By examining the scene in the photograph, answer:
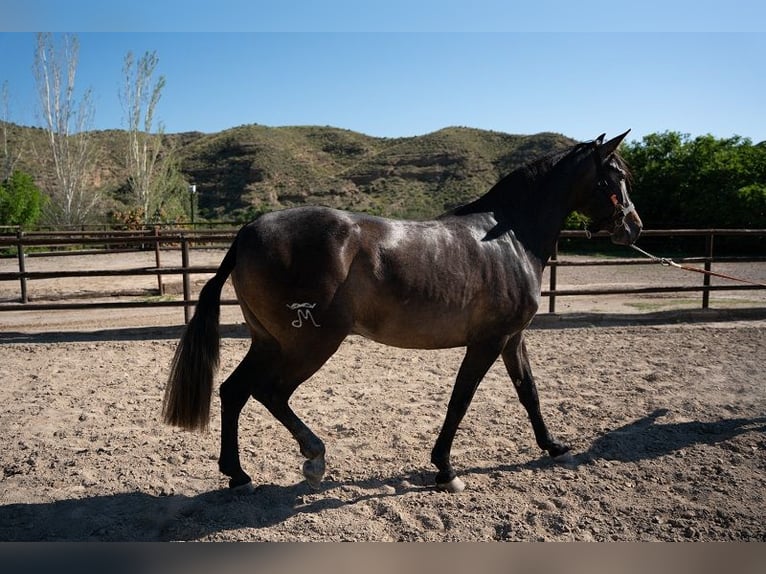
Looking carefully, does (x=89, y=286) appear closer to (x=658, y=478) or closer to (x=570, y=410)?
(x=570, y=410)

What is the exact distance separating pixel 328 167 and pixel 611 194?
54360 millimetres

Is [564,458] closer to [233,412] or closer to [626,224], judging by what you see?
[626,224]

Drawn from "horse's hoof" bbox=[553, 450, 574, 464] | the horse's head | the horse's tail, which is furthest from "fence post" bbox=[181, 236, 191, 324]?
the horse's head

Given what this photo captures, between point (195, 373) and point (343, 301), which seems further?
point (195, 373)

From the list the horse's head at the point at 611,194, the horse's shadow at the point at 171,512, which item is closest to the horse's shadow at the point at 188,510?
the horse's shadow at the point at 171,512

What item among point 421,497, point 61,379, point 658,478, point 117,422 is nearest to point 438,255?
point 421,497

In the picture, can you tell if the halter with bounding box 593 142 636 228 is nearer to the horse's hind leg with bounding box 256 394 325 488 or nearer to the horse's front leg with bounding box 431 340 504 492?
the horse's front leg with bounding box 431 340 504 492

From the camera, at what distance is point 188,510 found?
2852 mm

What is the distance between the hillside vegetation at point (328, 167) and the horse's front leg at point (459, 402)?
129 feet

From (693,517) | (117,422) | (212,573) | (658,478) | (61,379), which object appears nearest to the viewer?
(212,573)

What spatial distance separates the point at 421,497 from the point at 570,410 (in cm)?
191

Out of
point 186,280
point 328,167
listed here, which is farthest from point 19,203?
point 328,167

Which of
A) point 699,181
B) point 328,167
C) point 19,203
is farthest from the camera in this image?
point 328,167

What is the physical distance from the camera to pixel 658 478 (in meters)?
3.19
